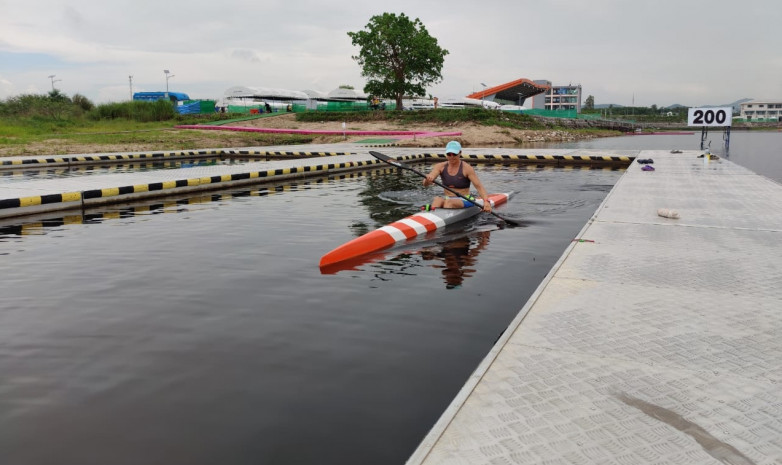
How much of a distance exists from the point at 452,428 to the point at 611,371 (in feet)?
4.26

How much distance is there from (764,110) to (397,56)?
144696 millimetres

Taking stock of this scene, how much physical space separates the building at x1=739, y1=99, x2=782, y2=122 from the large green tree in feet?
435

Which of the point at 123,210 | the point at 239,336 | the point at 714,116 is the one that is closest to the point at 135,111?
the point at 123,210

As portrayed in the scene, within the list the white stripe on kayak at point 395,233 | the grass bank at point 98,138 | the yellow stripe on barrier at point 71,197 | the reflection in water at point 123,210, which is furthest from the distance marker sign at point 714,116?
the yellow stripe on barrier at point 71,197

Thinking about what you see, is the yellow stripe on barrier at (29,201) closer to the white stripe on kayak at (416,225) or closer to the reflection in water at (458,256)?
the white stripe on kayak at (416,225)

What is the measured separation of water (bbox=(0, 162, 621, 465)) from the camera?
3.64 metres

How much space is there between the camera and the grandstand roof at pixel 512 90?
97.1 meters

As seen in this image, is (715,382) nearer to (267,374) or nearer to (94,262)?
(267,374)

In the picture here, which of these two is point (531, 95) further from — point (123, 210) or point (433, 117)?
point (123, 210)

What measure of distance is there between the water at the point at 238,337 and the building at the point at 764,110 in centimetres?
18047

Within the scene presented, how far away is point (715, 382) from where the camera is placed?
367cm

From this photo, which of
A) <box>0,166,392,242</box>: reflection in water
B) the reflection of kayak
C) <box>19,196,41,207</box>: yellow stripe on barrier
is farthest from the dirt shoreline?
the reflection of kayak

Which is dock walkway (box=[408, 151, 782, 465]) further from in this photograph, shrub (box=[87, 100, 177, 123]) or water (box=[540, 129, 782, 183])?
shrub (box=[87, 100, 177, 123])

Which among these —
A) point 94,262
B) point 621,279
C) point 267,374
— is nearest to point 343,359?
point 267,374
